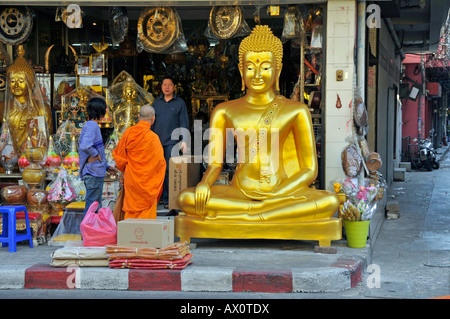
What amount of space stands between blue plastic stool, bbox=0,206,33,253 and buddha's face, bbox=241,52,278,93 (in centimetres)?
293

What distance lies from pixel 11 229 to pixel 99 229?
1.23 meters

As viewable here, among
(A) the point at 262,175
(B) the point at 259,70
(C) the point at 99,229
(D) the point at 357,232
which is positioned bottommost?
(D) the point at 357,232

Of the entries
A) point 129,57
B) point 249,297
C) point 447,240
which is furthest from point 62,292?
point 129,57

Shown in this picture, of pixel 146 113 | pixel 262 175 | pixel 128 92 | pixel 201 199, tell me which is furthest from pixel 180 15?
pixel 201 199

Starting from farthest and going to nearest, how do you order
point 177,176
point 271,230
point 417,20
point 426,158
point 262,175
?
1. point 426,158
2. point 417,20
3. point 177,176
4. point 262,175
5. point 271,230

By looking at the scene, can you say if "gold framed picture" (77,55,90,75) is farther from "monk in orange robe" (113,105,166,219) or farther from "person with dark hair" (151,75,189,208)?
"monk in orange robe" (113,105,166,219)

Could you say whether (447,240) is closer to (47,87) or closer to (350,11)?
(350,11)

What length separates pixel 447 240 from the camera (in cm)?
861

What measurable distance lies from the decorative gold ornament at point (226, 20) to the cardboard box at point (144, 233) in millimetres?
3255

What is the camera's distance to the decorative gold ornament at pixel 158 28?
28.5 feet

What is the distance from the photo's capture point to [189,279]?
5.87 metres

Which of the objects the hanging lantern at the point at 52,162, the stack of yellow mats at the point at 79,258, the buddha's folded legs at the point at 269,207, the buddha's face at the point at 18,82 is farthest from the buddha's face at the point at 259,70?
the buddha's face at the point at 18,82

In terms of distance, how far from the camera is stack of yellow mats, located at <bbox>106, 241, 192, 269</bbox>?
5973mm

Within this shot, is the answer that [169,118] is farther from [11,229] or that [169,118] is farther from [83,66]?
[11,229]
